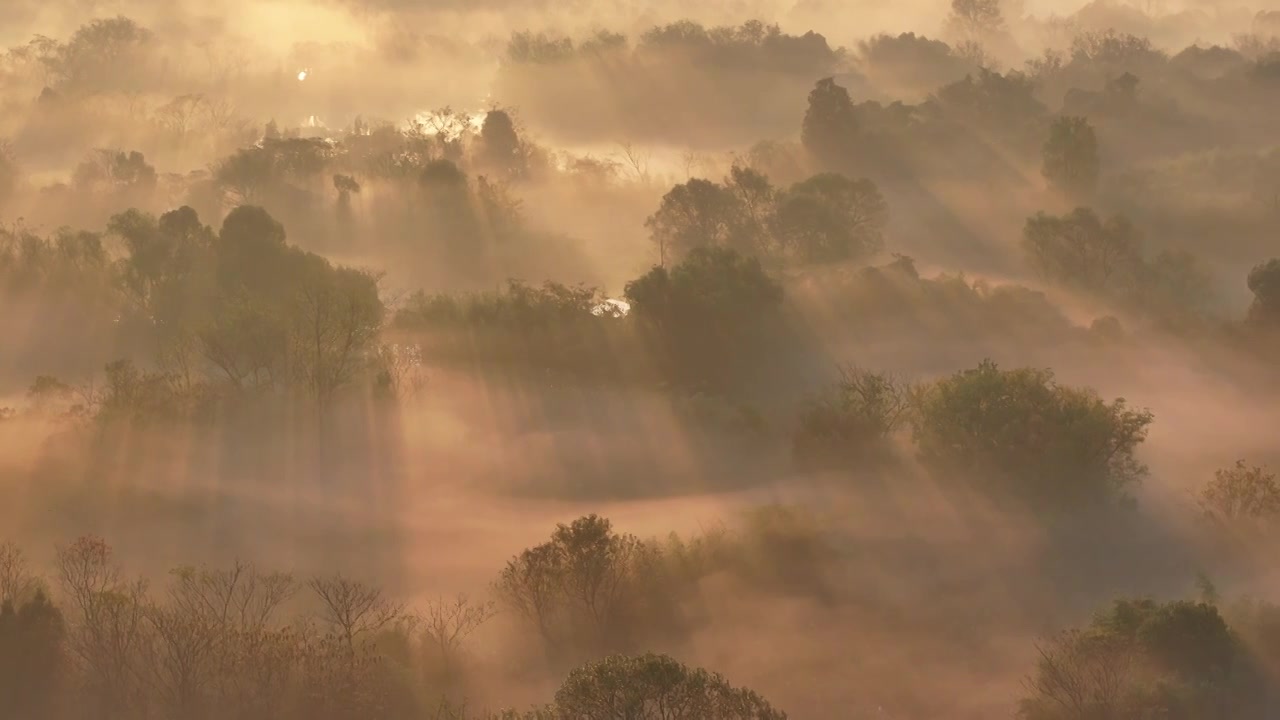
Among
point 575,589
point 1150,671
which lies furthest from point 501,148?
point 1150,671

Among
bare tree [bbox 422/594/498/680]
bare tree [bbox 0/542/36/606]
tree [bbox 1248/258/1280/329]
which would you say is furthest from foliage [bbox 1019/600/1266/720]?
tree [bbox 1248/258/1280/329]

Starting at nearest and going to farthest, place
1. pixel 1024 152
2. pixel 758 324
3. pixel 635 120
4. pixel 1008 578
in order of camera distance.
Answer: pixel 1008 578
pixel 758 324
pixel 1024 152
pixel 635 120

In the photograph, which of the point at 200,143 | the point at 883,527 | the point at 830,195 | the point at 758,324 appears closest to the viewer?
the point at 883,527

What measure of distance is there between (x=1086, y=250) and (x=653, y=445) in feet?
147

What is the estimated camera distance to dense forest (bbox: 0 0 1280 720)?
31031 mm

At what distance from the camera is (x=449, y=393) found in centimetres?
5809

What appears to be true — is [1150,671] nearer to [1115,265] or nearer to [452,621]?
[452,621]

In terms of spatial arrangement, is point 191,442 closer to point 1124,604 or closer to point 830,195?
point 1124,604

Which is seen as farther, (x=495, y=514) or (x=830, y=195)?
(x=830, y=195)

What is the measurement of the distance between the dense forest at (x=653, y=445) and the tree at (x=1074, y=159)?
1.45 feet

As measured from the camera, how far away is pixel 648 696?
938 inches

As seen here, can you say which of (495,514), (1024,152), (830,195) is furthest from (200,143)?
(495,514)

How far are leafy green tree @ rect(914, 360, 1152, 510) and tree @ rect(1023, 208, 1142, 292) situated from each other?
38.4m

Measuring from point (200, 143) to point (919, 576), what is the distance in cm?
12452
